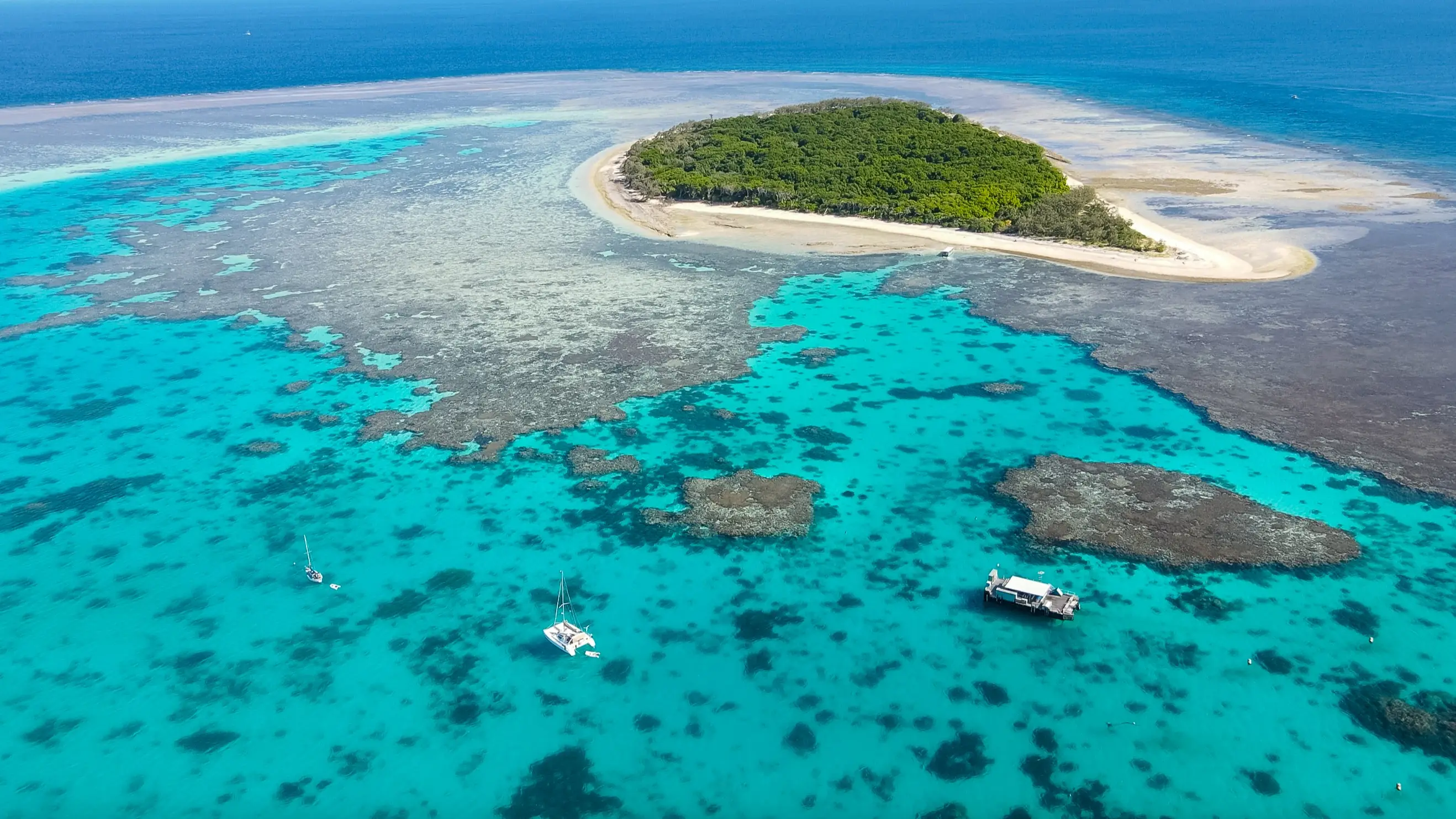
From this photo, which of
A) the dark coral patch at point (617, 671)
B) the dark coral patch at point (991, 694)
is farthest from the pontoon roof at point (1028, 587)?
→ the dark coral patch at point (617, 671)

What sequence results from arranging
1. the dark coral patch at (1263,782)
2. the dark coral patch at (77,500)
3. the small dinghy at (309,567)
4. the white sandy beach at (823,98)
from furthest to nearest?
the white sandy beach at (823,98) → the dark coral patch at (77,500) → the small dinghy at (309,567) → the dark coral patch at (1263,782)

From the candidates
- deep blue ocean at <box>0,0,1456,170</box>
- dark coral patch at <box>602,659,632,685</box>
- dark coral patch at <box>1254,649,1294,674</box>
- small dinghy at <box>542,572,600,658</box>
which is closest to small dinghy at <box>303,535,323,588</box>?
small dinghy at <box>542,572,600,658</box>

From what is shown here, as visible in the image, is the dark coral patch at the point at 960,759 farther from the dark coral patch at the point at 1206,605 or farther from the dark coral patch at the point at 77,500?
the dark coral patch at the point at 77,500

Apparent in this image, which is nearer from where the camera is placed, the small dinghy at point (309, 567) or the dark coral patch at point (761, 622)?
the dark coral patch at point (761, 622)

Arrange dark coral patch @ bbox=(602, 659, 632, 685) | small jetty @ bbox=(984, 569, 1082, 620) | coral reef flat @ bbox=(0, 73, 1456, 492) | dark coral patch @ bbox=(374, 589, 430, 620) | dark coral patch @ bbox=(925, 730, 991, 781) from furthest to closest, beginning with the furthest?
coral reef flat @ bbox=(0, 73, 1456, 492)
dark coral patch @ bbox=(374, 589, 430, 620)
small jetty @ bbox=(984, 569, 1082, 620)
dark coral patch @ bbox=(602, 659, 632, 685)
dark coral patch @ bbox=(925, 730, 991, 781)

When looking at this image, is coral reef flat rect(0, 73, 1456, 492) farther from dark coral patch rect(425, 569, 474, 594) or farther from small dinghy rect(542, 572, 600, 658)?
small dinghy rect(542, 572, 600, 658)

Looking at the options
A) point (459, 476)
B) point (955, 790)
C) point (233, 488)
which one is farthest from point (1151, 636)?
point (233, 488)

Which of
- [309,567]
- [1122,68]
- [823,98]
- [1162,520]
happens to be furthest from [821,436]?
[1122,68]
